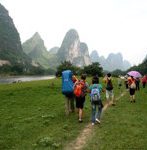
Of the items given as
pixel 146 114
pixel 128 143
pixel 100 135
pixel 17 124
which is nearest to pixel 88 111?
pixel 146 114

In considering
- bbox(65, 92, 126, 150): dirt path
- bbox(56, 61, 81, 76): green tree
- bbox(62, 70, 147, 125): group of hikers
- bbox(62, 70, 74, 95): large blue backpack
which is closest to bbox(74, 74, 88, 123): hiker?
bbox(62, 70, 147, 125): group of hikers

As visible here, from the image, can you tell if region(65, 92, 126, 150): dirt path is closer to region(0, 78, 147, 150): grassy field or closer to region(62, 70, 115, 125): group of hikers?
region(0, 78, 147, 150): grassy field

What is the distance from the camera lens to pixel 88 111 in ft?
69.2

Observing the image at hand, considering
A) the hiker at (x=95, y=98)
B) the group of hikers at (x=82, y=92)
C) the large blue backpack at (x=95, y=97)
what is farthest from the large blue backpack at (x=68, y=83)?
the large blue backpack at (x=95, y=97)

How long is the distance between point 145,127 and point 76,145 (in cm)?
467

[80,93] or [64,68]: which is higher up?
[64,68]

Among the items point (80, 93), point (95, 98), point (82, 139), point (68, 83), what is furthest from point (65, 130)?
point (68, 83)

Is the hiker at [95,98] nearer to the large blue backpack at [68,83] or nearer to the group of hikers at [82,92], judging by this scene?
the group of hikers at [82,92]

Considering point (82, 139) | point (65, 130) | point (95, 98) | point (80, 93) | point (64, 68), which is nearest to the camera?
point (82, 139)

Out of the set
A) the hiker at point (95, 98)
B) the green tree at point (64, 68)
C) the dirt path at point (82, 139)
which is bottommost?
the dirt path at point (82, 139)

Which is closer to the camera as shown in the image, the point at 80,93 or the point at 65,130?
the point at 65,130

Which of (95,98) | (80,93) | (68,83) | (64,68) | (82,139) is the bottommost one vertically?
(82,139)

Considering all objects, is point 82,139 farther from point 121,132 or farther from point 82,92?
point 82,92

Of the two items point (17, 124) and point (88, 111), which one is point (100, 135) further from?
point (88, 111)
